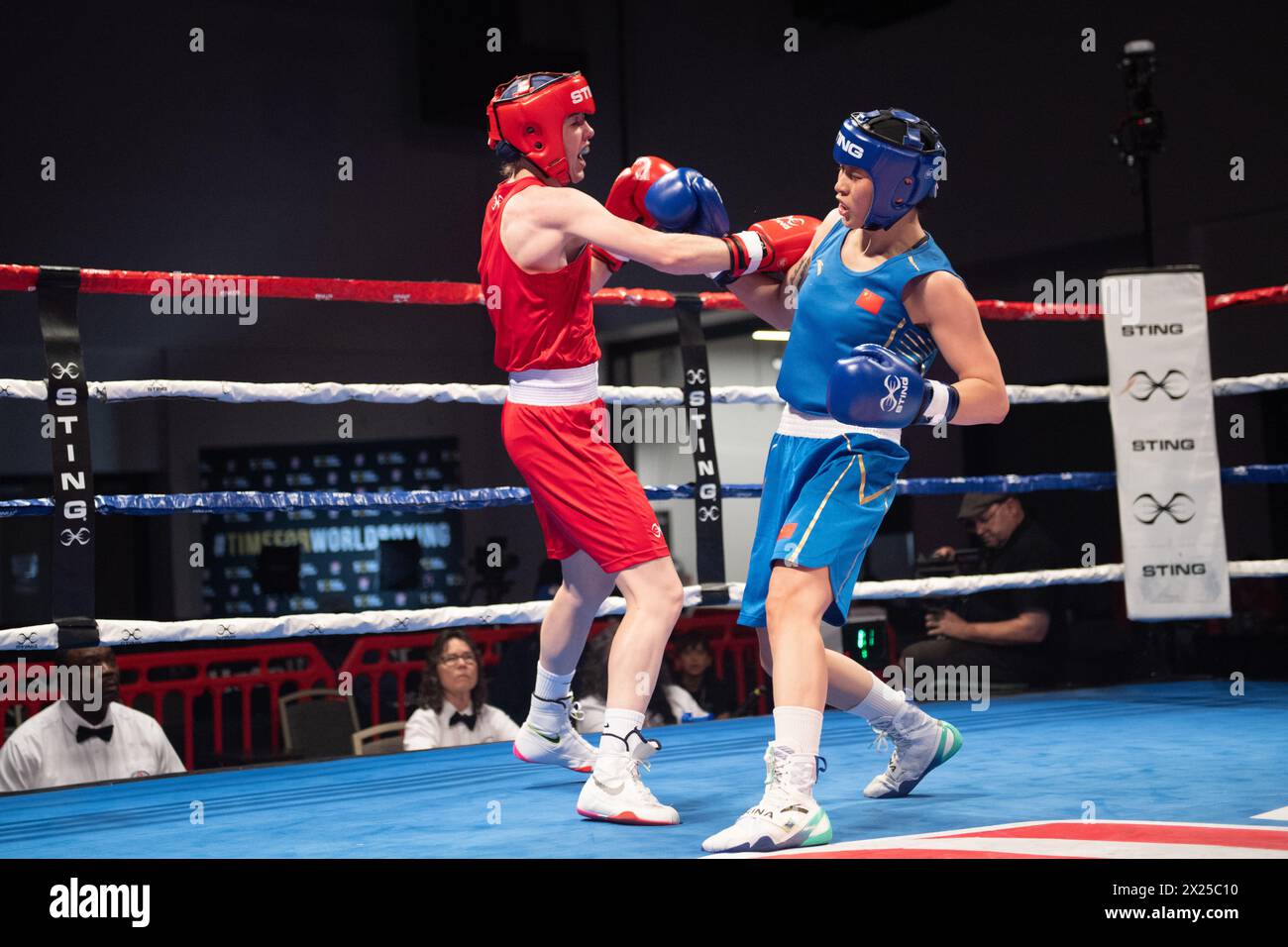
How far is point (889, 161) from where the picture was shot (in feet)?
7.37

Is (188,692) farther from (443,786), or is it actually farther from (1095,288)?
(1095,288)

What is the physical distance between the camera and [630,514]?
2561 mm

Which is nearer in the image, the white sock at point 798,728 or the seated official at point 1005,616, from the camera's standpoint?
the white sock at point 798,728

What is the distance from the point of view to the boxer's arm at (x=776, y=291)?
8.36ft

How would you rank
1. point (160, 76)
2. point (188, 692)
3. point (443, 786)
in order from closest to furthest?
1. point (443, 786)
2. point (188, 692)
3. point (160, 76)

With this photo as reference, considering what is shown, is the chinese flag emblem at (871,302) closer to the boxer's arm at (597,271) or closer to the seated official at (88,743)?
the boxer's arm at (597,271)

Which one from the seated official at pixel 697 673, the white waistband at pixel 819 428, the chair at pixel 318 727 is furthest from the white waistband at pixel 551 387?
the seated official at pixel 697 673

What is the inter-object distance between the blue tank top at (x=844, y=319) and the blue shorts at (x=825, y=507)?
0.28ft

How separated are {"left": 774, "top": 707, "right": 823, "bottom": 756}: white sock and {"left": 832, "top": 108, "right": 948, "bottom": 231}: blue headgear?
81 cm

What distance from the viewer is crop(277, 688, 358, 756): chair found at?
4.77m

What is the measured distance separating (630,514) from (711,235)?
1.71ft

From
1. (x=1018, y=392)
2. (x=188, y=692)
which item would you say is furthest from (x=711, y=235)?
(x=188, y=692)

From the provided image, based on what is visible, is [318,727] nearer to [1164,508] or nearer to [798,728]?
[1164,508]

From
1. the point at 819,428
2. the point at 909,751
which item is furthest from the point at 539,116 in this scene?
the point at 909,751
